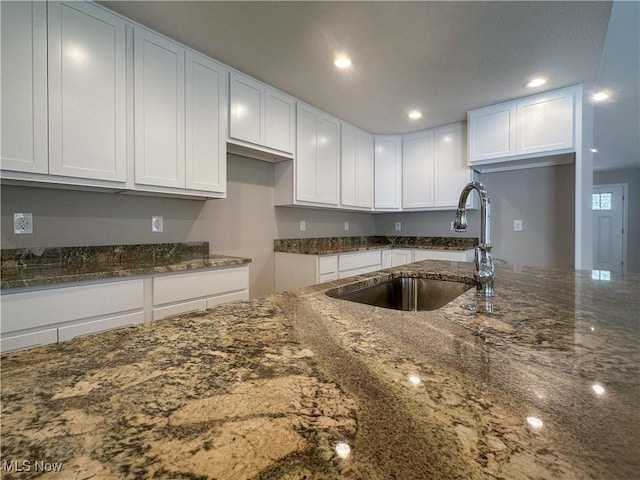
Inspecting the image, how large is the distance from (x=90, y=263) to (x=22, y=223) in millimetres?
399

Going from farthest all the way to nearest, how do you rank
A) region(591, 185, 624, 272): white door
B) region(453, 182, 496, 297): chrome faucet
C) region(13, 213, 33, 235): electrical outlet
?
region(591, 185, 624, 272): white door, region(13, 213, 33, 235): electrical outlet, region(453, 182, 496, 297): chrome faucet

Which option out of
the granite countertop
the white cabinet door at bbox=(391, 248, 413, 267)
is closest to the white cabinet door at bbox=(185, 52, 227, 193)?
the granite countertop

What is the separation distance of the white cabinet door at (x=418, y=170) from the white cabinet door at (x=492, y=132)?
63cm

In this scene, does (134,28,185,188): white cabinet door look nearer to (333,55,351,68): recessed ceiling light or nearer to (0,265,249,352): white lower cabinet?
(0,265,249,352): white lower cabinet

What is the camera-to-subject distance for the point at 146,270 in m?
1.71

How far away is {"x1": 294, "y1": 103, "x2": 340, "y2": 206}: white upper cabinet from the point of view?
3.03 metres

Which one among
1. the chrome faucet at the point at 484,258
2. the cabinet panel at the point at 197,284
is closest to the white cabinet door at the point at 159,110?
the cabinet panel at the point at 197,284

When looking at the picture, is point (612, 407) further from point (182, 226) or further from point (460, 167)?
point (460, 167)

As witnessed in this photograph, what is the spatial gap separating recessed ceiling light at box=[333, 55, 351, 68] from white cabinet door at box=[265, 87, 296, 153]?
2.23 ft

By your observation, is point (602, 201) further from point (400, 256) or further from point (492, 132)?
point (400, 256)

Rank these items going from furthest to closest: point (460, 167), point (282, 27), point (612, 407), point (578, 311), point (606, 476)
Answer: point (460, 167)
point (282, 27)
point (578, 311)
point (612, 407)
point (606, 476)

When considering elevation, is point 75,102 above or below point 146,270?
above

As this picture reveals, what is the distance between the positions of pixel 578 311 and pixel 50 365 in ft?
3.86

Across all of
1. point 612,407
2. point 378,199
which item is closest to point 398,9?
point 612,407
